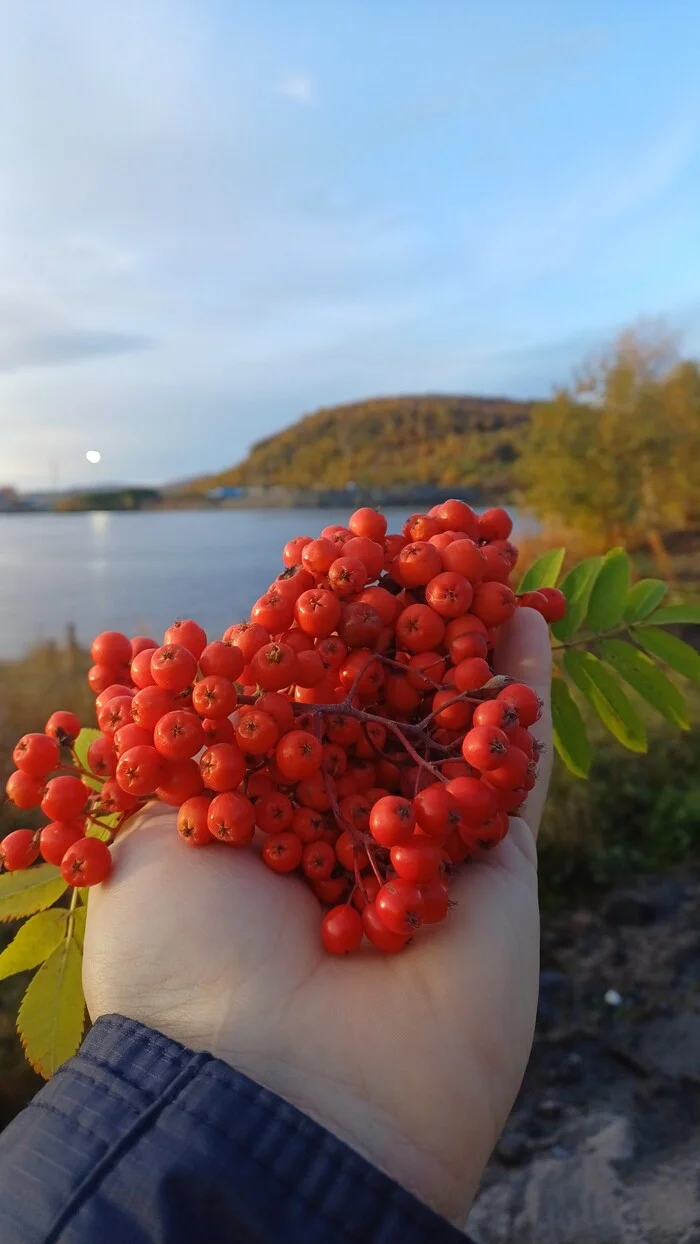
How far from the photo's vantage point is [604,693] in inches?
86.1

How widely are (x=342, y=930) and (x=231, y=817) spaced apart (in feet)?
0.92

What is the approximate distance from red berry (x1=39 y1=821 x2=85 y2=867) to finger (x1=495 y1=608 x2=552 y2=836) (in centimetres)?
93

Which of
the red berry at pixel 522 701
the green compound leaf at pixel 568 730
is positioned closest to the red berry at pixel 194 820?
the red berry at pixel 522 701

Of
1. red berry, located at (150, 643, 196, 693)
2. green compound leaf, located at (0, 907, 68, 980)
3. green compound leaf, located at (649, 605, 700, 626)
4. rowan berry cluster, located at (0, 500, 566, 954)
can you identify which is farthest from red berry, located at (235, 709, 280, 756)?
green compound leaf, located at (649, 605, 700, 626)

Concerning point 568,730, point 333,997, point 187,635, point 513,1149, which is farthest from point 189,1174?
point 513,1149

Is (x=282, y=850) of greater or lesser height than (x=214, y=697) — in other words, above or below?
below

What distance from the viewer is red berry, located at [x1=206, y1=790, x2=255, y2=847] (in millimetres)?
1403

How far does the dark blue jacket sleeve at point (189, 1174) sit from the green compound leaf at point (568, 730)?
4.04 feet

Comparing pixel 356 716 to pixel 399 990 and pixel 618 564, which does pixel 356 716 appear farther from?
pixel 618 564

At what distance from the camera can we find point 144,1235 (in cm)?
108

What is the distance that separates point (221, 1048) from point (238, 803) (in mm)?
390

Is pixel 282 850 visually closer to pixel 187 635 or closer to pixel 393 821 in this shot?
pixel 393 821

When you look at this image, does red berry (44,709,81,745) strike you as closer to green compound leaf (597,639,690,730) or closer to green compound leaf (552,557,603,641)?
green compound leaf (552,557,603,641)

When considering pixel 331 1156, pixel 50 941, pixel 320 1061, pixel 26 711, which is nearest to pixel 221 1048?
pixel 320 1061
